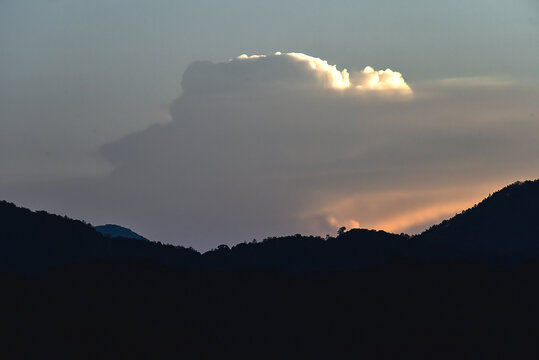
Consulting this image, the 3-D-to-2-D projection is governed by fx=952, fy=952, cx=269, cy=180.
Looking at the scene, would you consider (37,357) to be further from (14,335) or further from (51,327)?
(51,327)

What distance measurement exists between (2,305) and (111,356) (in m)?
24.8

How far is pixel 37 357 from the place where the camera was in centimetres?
17700

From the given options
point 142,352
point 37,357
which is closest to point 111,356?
point 142,352

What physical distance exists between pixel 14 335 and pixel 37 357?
7758mm

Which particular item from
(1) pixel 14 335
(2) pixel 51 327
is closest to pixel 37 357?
(1) pixel 14 335

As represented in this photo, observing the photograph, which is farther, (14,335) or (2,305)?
(2,305)

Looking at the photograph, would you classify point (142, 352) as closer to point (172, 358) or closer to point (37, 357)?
point (172, 358)

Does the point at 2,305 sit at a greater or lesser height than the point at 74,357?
greater

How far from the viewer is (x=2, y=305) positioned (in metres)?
196

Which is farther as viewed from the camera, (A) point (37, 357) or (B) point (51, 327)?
(B) point (51, 327)

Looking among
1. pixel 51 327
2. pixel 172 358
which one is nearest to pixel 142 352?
pixel 172 358

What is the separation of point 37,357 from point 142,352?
92.5 feet

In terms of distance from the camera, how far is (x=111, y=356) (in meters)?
196

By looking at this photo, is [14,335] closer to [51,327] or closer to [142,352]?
[51,327]
